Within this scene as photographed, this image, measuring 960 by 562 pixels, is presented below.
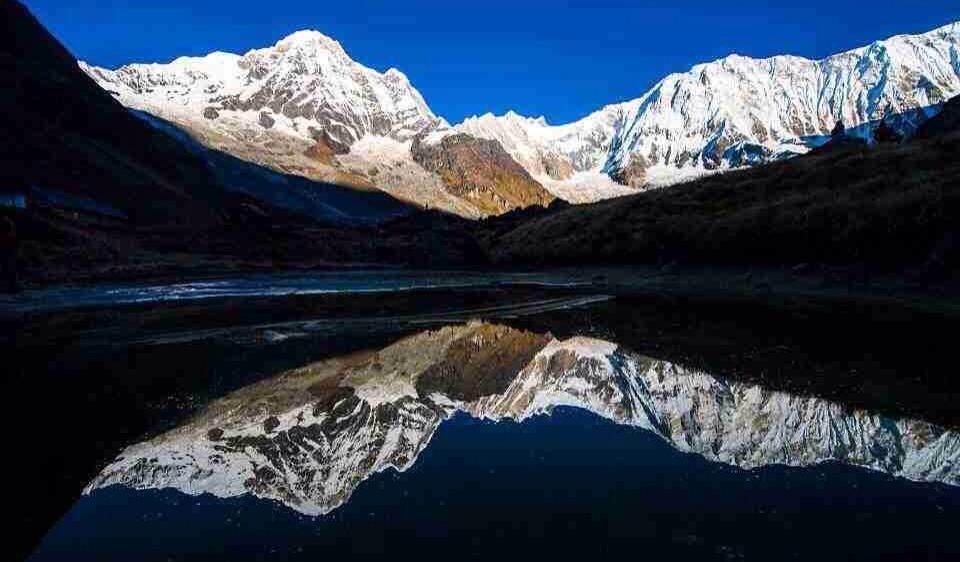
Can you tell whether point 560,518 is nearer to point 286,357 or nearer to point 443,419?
point 443,419

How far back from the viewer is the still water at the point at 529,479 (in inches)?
274

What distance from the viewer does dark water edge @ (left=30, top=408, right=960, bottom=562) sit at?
6.71m

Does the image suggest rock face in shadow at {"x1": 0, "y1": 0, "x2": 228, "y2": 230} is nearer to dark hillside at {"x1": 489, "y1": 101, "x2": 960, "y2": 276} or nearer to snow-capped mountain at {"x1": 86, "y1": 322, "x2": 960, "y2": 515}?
dark hillside at {"x1": 489, "y1": 101, "x2": 960, "y2": 276}

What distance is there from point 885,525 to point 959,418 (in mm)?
4847

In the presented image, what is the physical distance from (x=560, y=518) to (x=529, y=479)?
4.62 ft

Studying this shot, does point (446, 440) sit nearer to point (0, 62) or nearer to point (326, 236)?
point (326, 236)

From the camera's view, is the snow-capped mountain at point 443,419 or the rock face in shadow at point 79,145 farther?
the rock face in shadow at point 79,145

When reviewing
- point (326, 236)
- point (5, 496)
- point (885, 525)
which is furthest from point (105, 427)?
point (326, 236)

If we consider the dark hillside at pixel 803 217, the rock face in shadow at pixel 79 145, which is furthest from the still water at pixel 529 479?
the rock face in shadow at pixel 79 145

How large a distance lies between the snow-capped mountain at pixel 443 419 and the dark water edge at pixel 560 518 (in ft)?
1.72

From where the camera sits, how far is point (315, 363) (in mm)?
17047

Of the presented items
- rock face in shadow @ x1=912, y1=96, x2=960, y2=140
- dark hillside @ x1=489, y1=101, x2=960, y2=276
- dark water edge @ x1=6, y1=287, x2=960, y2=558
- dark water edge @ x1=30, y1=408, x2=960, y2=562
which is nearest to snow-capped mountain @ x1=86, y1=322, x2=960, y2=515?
dark water edge @ x1=30, y1=408, x2=960, y2=562

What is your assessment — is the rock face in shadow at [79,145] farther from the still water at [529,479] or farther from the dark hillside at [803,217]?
the still water at [529,479]

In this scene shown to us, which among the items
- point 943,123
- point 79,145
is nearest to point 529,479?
point 943,123
